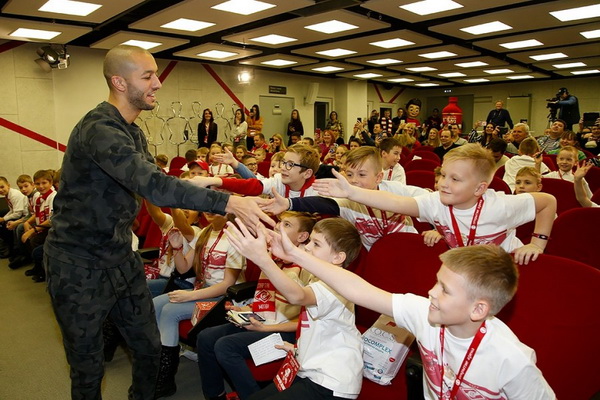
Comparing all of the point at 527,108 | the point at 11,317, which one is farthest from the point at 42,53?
the point at 527,108

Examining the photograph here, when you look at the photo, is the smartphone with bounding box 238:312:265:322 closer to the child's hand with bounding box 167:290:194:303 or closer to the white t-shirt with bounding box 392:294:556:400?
the child's hand with bounding box 167:290:194:303

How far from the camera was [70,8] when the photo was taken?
5.66 m

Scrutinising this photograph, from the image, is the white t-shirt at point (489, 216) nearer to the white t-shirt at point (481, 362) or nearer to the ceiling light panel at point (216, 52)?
the white t-shirt at point (481, 362)

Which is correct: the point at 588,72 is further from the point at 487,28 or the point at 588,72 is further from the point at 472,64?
the point at 487,28

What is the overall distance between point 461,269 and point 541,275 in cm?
47

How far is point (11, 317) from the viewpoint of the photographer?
12.0 feet

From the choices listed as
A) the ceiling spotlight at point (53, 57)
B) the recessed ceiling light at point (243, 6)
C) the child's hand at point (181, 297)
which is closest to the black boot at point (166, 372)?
the child's hand at point (181, 297)

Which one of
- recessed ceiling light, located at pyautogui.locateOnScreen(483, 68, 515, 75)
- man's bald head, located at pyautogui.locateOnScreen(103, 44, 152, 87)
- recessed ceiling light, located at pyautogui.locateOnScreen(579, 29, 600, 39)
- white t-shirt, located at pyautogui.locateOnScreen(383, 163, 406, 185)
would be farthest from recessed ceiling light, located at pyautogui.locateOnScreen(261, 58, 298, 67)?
man's bald head, located at pyautogui.locateOnScreen(103, 44, 152, 87)

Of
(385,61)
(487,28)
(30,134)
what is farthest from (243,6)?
(385,61)

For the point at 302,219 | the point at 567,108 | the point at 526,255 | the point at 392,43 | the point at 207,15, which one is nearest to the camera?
the point at 526,255

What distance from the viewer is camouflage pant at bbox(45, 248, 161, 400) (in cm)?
175

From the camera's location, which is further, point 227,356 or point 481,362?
point 227,356

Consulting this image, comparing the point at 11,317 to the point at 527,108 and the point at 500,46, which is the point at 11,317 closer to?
the point at 500,46

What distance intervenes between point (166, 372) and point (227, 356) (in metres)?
0.67
